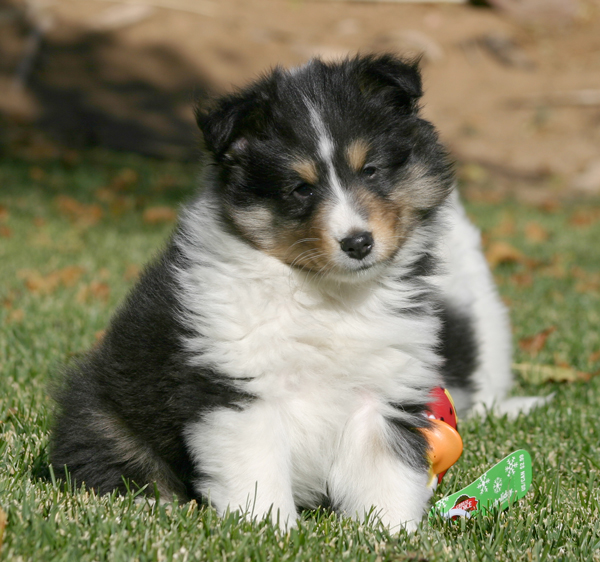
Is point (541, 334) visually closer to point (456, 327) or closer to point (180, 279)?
point (456, 327)

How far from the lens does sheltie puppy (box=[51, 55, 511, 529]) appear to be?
260cm

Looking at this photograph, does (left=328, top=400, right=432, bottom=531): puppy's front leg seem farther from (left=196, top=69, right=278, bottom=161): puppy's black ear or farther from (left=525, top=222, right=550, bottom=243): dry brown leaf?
(left=525, top=222, right=550, bottom=243): dry brown leaf

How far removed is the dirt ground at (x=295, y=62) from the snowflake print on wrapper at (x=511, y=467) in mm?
9085

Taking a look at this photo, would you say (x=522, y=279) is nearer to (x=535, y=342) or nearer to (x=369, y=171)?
(x=535, y=342)

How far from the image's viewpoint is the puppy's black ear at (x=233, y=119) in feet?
9.06

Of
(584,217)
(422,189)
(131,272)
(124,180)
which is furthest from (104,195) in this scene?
(422,189)

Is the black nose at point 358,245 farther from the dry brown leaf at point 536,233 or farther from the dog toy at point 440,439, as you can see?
the dry brown leaf at point 536,233

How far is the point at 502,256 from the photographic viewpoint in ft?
24.6

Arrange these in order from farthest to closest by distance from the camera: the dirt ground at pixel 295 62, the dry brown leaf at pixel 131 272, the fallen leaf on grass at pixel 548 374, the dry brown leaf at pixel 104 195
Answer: the dirt ground at pixel 295 62 → the dry brown leaf at pixel 104 195 → the dry brown leaf at pixel 131 272 → the fallen leaf on grass at pixel 548 374

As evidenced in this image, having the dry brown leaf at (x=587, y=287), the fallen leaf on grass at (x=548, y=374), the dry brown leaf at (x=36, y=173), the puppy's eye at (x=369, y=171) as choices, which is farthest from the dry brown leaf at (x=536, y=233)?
the puppy's eye at (x=369, y=171)

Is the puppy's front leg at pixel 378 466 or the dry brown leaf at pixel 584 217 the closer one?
the puppy's front leg at pixel 378 466

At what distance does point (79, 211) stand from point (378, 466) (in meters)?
6.54

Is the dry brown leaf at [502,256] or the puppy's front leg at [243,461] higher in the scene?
the puppy's front leg at [243,461]

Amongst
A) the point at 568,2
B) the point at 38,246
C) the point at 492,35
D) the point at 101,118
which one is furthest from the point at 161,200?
the point at 568,2
